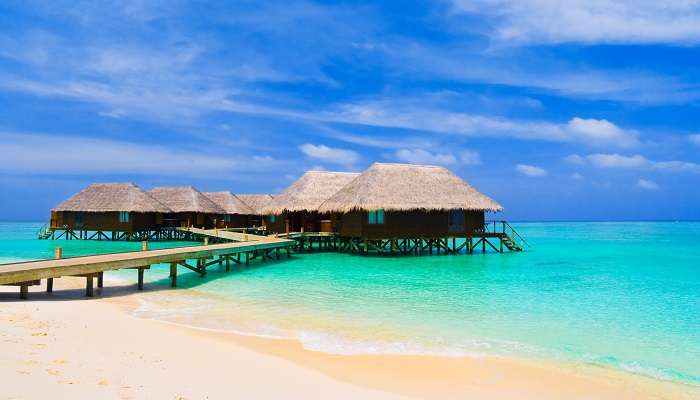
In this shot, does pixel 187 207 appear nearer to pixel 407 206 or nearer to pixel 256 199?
pixel 256 199

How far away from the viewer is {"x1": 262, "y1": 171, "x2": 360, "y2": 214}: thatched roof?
83.6 ft

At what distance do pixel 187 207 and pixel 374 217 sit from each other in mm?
18076

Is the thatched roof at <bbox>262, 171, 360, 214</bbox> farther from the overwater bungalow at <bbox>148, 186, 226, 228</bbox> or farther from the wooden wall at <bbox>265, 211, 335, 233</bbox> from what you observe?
the overwater bungalow at <bbox>148, 186, 226, 228</bbox>

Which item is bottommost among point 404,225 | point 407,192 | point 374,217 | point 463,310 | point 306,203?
point 463,310

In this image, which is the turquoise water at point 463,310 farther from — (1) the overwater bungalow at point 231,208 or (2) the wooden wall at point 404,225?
(1) the overwater bungalow at point 231,208

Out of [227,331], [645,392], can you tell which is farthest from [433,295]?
[645,392]

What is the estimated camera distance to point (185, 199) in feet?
120

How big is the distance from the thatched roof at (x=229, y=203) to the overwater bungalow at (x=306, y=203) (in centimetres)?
1155

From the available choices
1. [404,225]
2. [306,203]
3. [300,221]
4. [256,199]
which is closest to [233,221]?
[256,199]

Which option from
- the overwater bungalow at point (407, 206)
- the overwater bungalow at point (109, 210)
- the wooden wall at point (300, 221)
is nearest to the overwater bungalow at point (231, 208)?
the overwater bungalow at point (109, 210)

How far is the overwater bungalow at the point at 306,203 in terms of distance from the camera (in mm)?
25516

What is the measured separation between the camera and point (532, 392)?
560 cm

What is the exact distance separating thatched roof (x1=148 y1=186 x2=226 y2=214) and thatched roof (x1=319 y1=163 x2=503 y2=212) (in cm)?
1488

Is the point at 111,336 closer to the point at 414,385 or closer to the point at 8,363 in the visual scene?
the point at 8,363
